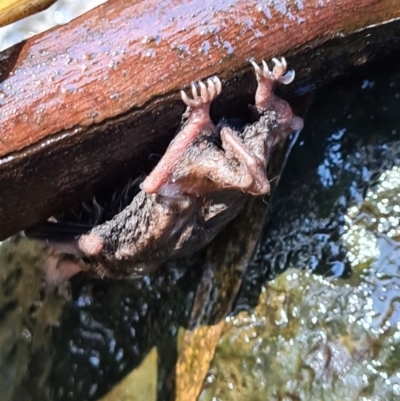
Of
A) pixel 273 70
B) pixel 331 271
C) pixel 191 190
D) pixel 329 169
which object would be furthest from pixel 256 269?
pixel 273 70

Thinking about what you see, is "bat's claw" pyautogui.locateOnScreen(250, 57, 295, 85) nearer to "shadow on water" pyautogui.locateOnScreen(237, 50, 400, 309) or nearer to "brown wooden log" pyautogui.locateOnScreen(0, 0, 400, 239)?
"brown wooden log" pyautogui.locateOnScreen(0, 0, 400, 239)

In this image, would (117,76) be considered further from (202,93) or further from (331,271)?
(331,271)

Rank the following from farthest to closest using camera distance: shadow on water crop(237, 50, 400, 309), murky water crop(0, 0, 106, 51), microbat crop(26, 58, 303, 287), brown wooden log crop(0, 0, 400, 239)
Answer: murky water crop(0, 0, 106, 51) → shadow on water crop(237, 50, 400, 309) → microbat crop(26, 58, 303, 287) → brown wooden log crop(0, 0, 400, 239)

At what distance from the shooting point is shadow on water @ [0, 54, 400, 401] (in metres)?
2.56

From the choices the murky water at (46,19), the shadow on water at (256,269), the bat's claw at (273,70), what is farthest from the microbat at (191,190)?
the murky water at (46,19)

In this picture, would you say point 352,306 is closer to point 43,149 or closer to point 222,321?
point 222,321

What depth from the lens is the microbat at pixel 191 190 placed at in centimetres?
199

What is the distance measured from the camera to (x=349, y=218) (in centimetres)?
253

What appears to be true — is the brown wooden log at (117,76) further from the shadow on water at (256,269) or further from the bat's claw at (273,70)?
the shadow on water at (256,269)

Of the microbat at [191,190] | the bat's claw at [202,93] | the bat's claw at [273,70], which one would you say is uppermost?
the bat's claw at [202,93]

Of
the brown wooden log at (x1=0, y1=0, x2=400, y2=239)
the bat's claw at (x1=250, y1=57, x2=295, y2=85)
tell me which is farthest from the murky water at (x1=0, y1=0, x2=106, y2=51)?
the bat's claw at (x1=250, y1=57, x2=295, y2=85)

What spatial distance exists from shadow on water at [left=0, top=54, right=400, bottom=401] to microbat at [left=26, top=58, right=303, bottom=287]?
1.09 ft

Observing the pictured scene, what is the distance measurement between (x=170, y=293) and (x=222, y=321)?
0.95 feet

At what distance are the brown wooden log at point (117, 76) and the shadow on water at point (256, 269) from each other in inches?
22.4
